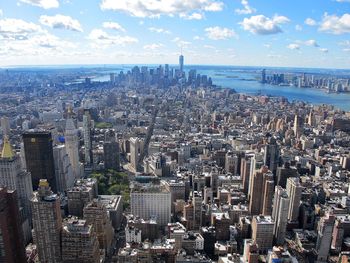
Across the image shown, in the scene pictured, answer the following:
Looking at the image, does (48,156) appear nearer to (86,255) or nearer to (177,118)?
(86,255)

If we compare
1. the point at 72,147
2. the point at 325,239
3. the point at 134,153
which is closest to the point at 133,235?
the point at 325,239

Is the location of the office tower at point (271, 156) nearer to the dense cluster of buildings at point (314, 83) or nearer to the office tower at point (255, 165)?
the office tower at point (255, 165)

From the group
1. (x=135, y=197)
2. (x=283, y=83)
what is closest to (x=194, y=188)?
(x=135, y=197)

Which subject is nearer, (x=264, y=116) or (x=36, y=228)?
(x=36, y=228)

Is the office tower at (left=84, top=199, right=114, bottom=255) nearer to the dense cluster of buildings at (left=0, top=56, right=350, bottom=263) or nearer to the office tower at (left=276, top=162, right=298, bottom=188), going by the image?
the dense cluster of buildings at (left=0, top=56, right=350, bottom=263)

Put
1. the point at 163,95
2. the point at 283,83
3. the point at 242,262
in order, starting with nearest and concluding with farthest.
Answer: the point at 242,262
the point at 163,95
the point at 283,83

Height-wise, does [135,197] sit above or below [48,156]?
below

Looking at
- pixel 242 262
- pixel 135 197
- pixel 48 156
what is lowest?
pixel 242 262

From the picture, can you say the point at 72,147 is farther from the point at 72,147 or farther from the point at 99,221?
the point at 99,221
